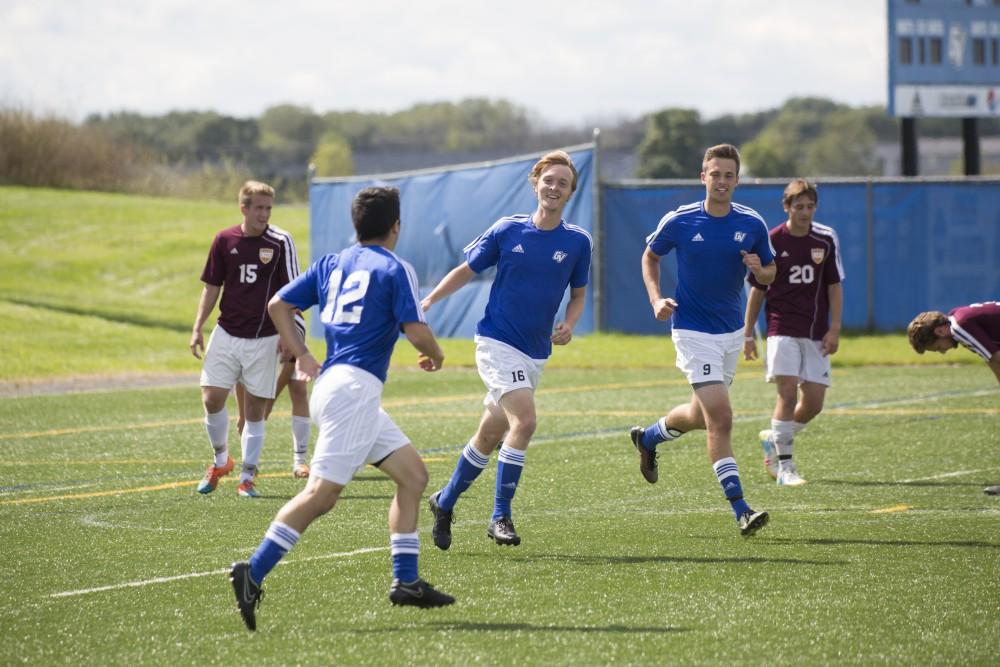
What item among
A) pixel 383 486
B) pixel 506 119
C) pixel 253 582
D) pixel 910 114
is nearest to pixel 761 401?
pixel 383 486

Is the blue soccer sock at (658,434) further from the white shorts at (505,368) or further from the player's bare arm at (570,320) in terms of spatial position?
the white shorts at (505,368)

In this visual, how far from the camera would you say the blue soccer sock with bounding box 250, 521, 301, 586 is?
20.6 ft

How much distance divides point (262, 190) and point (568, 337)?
10.8ft

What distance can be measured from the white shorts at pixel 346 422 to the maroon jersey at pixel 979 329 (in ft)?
13.0

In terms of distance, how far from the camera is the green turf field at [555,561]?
610 centimetres

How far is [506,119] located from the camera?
129375 mm

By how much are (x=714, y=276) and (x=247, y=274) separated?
11.7ft

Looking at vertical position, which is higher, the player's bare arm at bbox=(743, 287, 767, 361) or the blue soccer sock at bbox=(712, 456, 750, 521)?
the player's bare arm at bbox=(743, 287, 767, 361)

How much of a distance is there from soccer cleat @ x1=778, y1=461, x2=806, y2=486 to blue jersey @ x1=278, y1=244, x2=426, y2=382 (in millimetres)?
4941

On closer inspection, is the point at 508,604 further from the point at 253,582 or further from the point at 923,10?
the point at 923,10

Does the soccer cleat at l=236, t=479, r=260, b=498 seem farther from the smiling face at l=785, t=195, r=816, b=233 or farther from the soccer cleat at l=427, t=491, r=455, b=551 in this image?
the smiling face at l=785, t=195, r=816, b=233

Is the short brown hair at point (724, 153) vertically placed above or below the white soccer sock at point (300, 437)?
above

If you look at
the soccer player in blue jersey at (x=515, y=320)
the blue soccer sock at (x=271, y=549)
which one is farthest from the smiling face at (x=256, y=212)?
the blue soccer sock at (x=271, y=549)

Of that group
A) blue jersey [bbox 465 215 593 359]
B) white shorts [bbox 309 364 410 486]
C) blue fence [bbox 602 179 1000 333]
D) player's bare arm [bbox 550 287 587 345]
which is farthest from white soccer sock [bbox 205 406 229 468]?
blue fence [bbox 602 179 1000 333]
